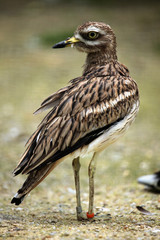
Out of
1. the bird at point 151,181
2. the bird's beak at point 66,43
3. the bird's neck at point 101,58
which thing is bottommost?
the bird at point 151,181

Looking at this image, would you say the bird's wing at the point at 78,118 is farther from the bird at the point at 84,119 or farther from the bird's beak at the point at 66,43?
the bird's beak at the point at 66,43

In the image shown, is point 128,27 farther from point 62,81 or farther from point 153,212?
point 153,212

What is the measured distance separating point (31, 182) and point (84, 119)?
79 cm

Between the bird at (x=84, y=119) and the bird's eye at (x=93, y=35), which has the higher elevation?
the bird's eye at (x=93, y=35)

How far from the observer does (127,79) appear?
451cm

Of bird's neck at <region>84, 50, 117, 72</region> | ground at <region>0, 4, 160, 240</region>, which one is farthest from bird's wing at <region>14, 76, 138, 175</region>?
ground at <region>0, 4, 160, 240</region>

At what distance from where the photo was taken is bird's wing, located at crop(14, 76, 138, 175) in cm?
408

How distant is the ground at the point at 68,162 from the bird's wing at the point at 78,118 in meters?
0.70

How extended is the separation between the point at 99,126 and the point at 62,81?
704 centimetres

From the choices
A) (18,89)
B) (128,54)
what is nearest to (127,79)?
(18,89)

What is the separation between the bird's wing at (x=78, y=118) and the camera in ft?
13.4

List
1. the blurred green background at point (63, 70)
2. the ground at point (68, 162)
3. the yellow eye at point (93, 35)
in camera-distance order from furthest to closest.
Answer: the blurred green background at point (63, 70), the yellow eye at point (93, 35), the ground at point (68, 162)

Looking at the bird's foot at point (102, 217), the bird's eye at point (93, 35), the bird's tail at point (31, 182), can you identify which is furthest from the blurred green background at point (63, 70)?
the bird's eye at point (93, 35)

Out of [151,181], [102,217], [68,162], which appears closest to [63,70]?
[68,162]
